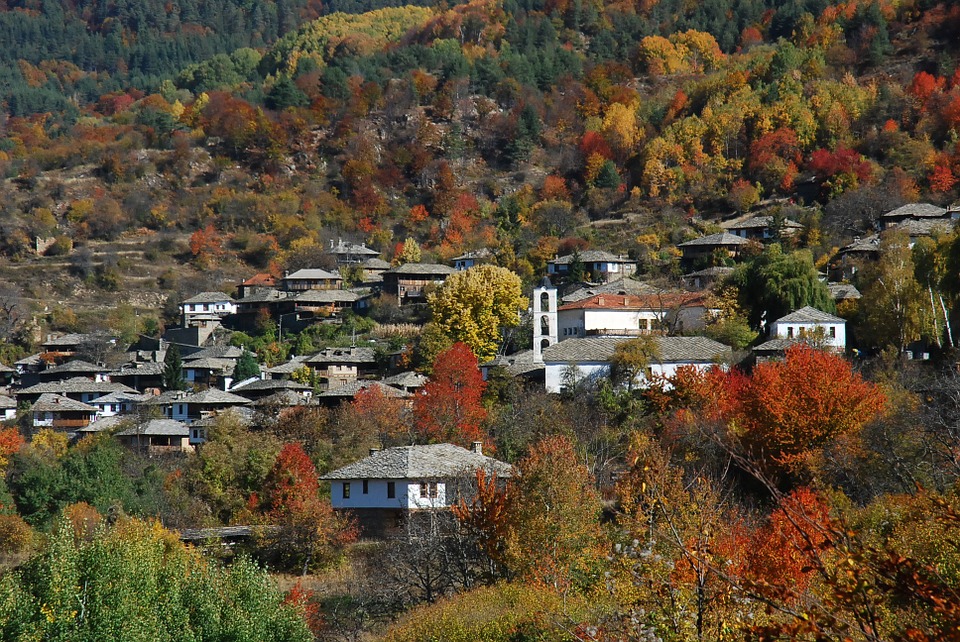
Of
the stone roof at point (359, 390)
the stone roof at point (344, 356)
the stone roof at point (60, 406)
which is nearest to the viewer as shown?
the stone roof at point (359, 390)

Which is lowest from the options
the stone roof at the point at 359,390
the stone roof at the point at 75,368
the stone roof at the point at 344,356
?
the stone roof at the point at 75,368

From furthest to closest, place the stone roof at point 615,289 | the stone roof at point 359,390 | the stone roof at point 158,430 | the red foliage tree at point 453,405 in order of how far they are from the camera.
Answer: the stone roof at point 615,289
the stone roof at point 158,430
the stone roof at point 359,390
the red foliage tree at point 453,405

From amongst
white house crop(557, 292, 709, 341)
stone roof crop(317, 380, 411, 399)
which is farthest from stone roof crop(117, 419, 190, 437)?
white house crop(557, 292, 709, 341)

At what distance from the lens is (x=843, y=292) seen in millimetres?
56469

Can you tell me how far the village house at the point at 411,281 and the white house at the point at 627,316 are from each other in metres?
15.1

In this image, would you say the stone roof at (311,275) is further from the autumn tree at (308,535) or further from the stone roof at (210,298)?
the autumn tree at (308,535)

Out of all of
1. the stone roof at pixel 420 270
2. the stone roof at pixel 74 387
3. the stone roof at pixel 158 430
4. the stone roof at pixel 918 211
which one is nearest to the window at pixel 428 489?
the stone roof at pixel 158 430

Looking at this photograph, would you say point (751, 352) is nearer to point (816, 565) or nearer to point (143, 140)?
point (816, 565)

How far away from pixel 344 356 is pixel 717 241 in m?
22.0

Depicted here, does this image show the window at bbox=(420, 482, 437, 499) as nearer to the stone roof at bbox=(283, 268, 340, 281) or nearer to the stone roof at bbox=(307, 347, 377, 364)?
the stone roof at bbox=(307, 347, 377, 364)

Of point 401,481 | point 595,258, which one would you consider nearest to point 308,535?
point 401,481

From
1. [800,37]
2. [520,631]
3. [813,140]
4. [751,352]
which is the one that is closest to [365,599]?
[520,631]

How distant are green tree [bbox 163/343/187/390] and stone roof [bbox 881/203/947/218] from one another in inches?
1496

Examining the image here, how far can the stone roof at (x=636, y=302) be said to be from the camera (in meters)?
58.9
